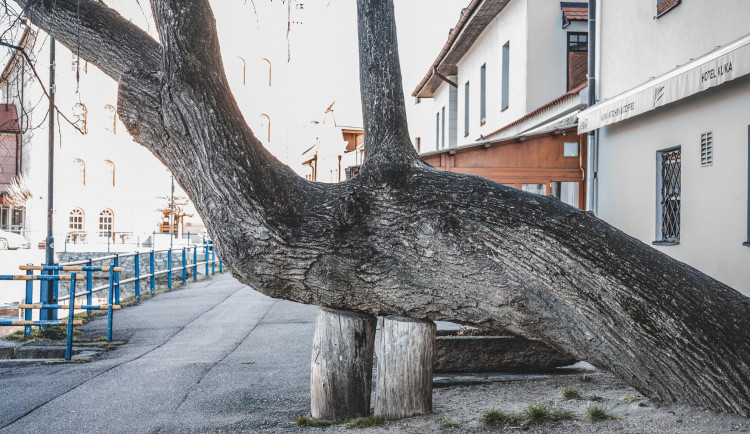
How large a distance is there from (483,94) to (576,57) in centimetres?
608

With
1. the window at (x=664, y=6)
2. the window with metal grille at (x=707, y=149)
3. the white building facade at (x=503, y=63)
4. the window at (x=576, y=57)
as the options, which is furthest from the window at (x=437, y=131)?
the window with metal grille at (x=707, y=149)

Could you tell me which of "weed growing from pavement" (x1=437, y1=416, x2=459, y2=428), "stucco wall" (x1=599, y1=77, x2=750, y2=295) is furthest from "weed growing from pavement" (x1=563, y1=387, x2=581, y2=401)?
"stucco wall" (x1=599, y1=77, x2=750, y2=295)

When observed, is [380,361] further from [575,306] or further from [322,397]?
[575,306]

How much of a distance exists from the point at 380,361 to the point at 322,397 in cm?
51

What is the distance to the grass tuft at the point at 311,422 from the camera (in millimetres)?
5641

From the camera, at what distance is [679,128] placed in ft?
36.8

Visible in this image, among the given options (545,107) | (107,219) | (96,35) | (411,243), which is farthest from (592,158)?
(107,219)

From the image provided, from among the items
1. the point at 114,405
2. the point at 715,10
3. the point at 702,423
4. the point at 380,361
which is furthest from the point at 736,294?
the point at 715,10

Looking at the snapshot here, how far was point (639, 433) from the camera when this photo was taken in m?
4.54

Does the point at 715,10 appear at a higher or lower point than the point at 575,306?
higher

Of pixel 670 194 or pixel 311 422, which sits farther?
pixel 670 194

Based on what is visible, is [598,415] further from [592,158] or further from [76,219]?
[76,219]

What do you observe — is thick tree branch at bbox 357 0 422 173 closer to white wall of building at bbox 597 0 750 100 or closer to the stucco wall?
the stucco wall

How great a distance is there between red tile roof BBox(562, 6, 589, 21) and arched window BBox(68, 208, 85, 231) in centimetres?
3997
